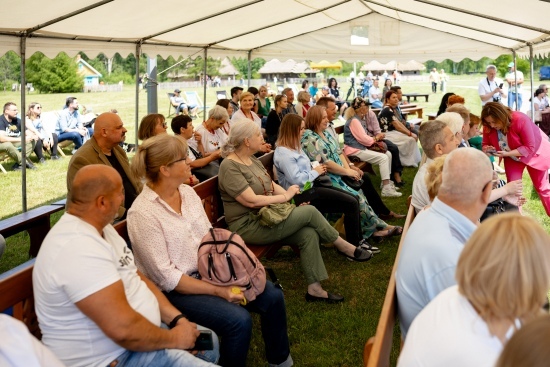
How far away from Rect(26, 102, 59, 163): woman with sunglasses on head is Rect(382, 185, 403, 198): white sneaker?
8016 mm

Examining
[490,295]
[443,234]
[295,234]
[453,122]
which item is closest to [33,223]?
[295,234]

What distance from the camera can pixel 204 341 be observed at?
285 cm

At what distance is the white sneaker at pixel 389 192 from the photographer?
848 cm

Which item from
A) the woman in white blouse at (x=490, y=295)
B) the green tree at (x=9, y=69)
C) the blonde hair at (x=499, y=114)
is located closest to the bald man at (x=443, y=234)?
the woman in white blouse at (x=490, y=295)

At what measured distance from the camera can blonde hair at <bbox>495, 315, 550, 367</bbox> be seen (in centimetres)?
103

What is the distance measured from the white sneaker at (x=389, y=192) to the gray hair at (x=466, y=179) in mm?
5810

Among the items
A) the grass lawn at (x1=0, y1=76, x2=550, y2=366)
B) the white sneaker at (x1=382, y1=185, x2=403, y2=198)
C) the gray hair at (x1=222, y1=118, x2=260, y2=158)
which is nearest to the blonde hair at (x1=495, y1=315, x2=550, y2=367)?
the grass lawn at (x1=0, y1=76, x2=550, y2=366)

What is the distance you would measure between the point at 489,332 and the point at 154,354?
147cm

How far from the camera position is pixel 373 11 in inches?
445

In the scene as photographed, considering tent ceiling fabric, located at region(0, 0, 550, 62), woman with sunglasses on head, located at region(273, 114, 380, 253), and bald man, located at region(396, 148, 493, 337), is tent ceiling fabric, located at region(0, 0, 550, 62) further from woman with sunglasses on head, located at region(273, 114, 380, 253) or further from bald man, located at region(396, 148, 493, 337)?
bald man, located at region(396, 148, 493, 337)

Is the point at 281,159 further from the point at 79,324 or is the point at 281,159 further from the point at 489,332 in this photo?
the point at 489,332

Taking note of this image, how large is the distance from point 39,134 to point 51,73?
3939 centimetres

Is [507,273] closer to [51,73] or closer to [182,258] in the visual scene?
[182,258]

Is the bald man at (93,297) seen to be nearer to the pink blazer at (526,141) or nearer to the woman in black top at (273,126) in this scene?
the pink blazer at (526,141)
